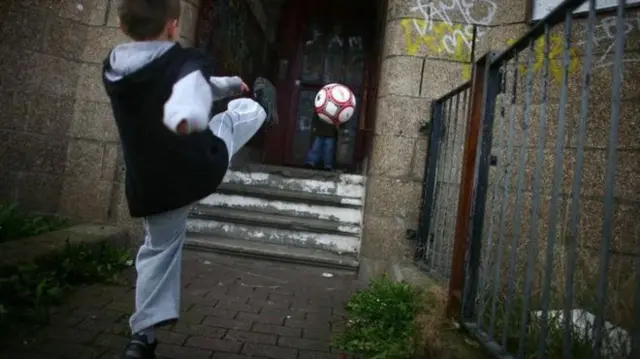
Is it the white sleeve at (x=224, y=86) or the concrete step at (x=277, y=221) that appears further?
the concrete step at (x=277, y=221)

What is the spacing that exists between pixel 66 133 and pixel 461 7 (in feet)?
12.1

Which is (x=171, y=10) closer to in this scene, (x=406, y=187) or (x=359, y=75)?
(x=406, y=187)

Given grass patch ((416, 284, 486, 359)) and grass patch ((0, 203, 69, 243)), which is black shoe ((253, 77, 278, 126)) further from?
grass patch ((0, 203, 69, 243))

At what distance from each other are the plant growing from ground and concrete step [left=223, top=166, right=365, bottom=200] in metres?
1.74

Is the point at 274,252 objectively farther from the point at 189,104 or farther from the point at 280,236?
the point at 189,104

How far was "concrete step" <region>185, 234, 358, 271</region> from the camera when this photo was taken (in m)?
3.66

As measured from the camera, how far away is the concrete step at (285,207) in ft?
13.6

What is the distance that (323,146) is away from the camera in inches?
230

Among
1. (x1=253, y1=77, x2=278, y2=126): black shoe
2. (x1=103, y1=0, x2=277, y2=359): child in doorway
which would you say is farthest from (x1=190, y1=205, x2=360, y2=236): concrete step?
(x1=103, y1=0, x2=277, y2=359): child in doorway

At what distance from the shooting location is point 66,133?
370 cm

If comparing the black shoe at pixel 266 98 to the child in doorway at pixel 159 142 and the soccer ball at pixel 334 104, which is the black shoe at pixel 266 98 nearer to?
the child in doorway at pixel 159 142

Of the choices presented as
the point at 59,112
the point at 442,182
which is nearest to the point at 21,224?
the point at 59,112

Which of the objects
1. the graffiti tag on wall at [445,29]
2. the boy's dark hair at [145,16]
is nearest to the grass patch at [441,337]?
the boy's dark hair at [145,16]

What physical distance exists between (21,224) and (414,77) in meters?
3.26
